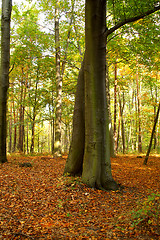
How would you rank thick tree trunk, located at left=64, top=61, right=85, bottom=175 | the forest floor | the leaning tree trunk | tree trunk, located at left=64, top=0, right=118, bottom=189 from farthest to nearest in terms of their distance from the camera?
the leaning tree trunk, thick tree trunk, located at left=64, top=61, right=85, bottom=175, tree trunk, located at left=64, top=0, right=118, bottom=189, the forest floor

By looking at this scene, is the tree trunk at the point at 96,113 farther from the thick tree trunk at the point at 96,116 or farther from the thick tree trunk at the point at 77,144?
the thick tree trunk at the point at 77,144

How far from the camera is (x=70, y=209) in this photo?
4469mm

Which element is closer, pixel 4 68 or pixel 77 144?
pixel 77 144

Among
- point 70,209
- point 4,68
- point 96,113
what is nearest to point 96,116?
point 96,113

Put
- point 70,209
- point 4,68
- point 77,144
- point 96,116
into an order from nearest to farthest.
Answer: point 70,209 < point 96,116 < point 77,144 < point 4,68

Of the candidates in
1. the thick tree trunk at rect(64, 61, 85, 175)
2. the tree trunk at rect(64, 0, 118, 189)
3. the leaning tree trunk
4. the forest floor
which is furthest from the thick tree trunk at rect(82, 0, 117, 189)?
the leaning tree trunk

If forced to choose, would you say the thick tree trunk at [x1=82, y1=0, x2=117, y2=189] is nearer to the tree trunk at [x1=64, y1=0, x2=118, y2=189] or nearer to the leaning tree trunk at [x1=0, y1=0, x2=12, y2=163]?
the tree trunk at [x1=64, y1=0, x2=118, y2=189]

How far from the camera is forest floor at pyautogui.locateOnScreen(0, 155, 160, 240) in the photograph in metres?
3.30

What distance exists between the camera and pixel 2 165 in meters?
7.57

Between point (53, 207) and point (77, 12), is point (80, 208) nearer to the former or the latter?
point (53, 207)

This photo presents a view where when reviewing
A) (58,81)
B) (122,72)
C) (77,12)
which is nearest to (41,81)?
(58,81)

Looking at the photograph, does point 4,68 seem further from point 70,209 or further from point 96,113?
point 70,209

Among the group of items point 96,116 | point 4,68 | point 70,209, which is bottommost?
point 70,209

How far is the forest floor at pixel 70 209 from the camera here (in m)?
3.30
